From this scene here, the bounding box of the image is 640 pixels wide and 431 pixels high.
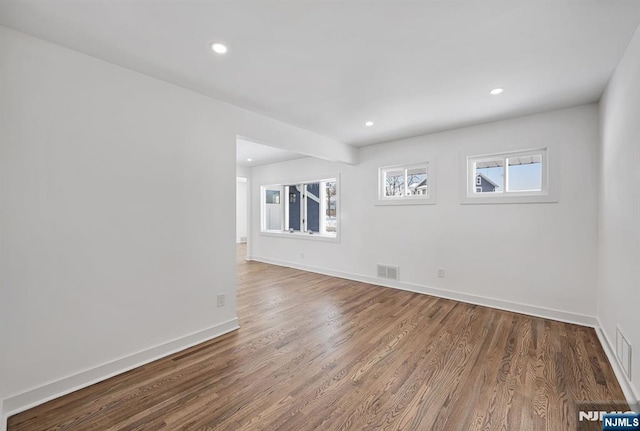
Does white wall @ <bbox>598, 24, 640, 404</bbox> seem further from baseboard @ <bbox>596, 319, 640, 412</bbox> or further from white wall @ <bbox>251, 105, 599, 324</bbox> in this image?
white wall @ <bbox>251, 105, 599, 324</bbox>

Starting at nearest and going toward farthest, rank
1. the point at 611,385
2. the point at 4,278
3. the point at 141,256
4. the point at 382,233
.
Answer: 1. the point at 4,278
2. the point at 611,385
3. the point at 141,256
4. the point at 382,233

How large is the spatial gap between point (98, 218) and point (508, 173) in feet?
14.9

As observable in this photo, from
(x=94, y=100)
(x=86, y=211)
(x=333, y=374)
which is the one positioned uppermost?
(x=94, y=100)

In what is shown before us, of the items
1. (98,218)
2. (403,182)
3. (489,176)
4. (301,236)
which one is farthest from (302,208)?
(98,218)

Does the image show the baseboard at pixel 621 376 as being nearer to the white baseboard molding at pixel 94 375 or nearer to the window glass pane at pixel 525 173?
the window glass pane at pixel 525 173

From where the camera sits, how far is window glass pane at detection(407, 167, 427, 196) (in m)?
4.40

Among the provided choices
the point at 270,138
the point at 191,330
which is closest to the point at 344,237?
the point at 270,138

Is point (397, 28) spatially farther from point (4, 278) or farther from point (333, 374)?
point (4, 278)

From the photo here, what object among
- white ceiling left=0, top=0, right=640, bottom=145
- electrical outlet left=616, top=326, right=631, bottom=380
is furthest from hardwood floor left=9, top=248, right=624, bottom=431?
white ceiling left=0, top=0, right=640, bottom=145

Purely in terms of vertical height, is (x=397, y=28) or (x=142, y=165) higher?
(x=397, y=28)

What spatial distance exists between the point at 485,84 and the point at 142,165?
318cm

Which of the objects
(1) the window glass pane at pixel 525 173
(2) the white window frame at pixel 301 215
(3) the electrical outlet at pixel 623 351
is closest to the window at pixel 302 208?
(2) the white window frame at pixel 301 215

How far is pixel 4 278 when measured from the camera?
5.61 feet

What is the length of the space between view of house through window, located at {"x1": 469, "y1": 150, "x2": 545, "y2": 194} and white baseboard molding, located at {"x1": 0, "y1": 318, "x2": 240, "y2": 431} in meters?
3.89
